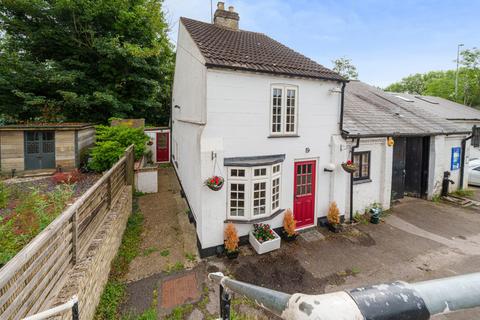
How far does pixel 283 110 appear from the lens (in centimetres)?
752

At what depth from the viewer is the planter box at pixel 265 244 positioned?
6.92 m

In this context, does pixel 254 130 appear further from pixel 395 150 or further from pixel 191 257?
pixel 395 150

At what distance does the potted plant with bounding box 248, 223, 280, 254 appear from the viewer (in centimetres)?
695

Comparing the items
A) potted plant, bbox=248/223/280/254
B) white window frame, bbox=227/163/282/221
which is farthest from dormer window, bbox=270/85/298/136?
potted plant, bbox=248/223/280/254

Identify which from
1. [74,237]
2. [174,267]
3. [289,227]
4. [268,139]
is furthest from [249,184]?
[74,237]

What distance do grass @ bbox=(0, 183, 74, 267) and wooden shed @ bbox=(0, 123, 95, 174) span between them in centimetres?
347

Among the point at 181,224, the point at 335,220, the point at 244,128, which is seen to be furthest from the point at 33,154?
the point at 335,220

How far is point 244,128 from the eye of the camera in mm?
7059

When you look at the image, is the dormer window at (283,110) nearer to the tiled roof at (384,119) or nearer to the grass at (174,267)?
the tiled roof at (384,119)

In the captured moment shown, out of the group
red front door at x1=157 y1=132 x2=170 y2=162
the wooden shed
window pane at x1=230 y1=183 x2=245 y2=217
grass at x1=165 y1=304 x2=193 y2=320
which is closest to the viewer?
grass at x1=165 y1=304 x2=193 y2=320

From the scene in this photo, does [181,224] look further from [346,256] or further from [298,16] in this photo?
[298,16]

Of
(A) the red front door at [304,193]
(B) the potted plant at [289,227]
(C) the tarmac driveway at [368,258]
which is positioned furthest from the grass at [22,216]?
(A) the red front door at [304,193]

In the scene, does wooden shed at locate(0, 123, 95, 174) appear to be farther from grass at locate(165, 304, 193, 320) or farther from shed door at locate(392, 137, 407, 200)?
shed door at locate(392, 137, 407, 200)

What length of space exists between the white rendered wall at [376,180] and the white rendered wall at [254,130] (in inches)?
83.5
